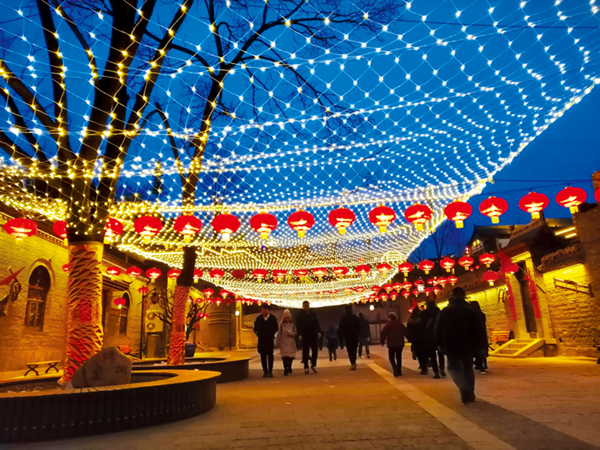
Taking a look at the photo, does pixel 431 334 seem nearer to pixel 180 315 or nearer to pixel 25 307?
pixel 180 315

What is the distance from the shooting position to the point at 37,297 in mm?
12219

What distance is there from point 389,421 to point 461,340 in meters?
1.72

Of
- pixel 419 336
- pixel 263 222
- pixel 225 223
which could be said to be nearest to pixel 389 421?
pixel 263 222

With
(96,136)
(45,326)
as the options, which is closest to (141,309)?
(45,326)

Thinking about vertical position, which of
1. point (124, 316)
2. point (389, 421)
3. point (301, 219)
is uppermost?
point (301, 219)

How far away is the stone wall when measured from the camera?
10695 millimetres

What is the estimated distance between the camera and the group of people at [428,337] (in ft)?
18.0

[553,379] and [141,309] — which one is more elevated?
[141,309]

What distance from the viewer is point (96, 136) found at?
599cm

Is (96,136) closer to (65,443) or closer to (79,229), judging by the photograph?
(79,229)

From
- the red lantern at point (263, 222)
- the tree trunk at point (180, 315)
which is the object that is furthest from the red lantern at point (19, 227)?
the red lantern at point (263, 222)

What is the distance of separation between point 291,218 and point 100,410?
4694 millimetres

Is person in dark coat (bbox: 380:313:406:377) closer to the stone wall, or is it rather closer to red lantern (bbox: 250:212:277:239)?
red lantern (bbox: 250:212:277:239)

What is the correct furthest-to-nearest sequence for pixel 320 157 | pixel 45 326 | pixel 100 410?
pixel 45 326, pixel 320 157, pixel 100 410
